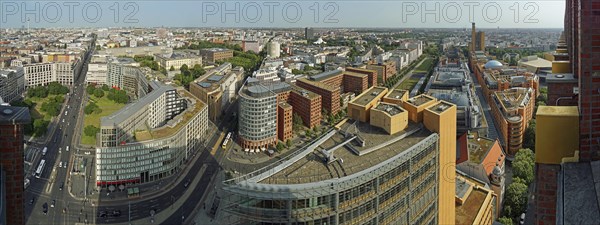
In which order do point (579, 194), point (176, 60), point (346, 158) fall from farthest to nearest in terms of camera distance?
point (176, 60)
point (346, 158)
point (579, 194)

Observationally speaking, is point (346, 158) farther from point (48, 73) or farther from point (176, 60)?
point (176, 60)

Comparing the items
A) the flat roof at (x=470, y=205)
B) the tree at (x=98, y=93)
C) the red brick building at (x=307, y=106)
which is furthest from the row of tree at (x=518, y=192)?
the tree at (x=98, y=93)

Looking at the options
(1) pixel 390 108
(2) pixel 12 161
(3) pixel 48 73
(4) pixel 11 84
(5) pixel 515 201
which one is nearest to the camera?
(2) pixel 12 161

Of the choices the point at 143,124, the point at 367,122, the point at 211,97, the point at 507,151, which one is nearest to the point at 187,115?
the point at 143,124

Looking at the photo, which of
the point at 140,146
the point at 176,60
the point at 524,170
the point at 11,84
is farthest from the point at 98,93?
the point at 524,170

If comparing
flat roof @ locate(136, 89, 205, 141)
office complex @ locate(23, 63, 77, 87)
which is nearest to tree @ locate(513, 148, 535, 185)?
flat roof @ locate(136, 89, 205, 141)

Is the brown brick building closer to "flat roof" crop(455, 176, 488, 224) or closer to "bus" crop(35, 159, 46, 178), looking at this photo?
"bus" crop(35, 159, 46, 178)
